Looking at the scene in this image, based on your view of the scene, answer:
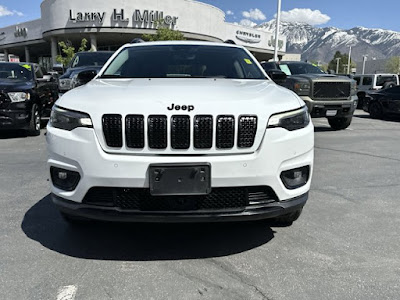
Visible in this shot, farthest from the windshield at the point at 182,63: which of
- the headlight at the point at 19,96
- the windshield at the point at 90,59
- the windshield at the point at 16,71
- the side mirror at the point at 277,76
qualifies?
the windshield at the point at 90,59

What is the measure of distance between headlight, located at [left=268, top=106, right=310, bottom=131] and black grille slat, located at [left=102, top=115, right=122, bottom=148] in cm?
103

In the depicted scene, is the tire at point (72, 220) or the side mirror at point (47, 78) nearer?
the tire at point (72, 220)

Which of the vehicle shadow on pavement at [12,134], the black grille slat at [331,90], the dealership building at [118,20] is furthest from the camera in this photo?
the dealership building at [118,20]

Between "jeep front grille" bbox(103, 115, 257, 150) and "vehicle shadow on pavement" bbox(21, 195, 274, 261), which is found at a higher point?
"jeep front grille" bbox(103, 115, 257, 150)

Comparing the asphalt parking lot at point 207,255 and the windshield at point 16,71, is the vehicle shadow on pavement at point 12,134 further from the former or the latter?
the asphalt parking lot at point 207,255

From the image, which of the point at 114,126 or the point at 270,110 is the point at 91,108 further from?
the point at 270,110

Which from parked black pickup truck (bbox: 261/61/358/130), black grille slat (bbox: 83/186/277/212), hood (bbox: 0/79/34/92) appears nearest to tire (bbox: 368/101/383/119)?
parked black pickup truck (bbox: 261/61/358/130)

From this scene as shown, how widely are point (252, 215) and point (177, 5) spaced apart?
3952 centimetres

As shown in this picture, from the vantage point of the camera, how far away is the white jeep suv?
2.45 metres

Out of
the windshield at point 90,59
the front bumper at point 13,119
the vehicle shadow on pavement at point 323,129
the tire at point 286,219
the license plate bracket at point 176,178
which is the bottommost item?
the vehicle shadow on pavement at point 323,129

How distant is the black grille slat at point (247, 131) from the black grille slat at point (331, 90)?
7.43m

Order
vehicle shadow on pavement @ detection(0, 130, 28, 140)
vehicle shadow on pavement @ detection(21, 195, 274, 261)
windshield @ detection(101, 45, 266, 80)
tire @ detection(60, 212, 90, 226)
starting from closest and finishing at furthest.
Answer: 1. vehicle shadow on pavement @ detection(21, 195, 274, 261)
2. tire @ detection(60, 212, 90, 226)
3. windshield @ detection(101, 45, 266, 80)
4. vehicle shadow on pavement @ detection(0, 130, 28, 140)

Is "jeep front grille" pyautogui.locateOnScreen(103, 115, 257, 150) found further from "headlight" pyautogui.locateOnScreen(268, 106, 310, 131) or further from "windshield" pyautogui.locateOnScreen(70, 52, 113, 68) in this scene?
"windshield" pyautogui.locateOnScreen(70, 52, 113, 68)

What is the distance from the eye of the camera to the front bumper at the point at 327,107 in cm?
931
